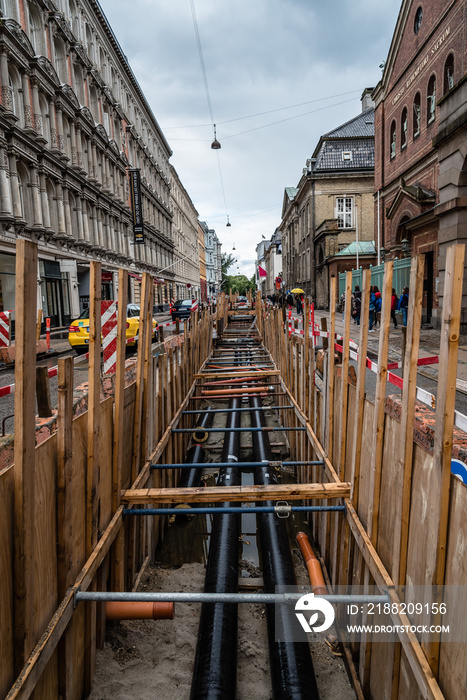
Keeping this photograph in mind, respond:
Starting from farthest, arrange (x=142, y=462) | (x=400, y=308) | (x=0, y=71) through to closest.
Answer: (x=0, y=71)
(x=400, y=308)
(x=142, y=462)

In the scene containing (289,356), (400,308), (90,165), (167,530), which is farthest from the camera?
(90,165)

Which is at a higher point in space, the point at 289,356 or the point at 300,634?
the point at 289,356

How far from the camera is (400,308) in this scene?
56.5 feet

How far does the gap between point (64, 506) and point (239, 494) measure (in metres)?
1.59

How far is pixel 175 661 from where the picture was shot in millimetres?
3486

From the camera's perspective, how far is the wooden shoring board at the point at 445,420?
2014mm

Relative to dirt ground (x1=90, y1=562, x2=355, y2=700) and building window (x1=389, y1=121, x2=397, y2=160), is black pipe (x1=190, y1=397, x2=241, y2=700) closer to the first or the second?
dirt ground (x1=90, y1=562, x2=355, y2=700)

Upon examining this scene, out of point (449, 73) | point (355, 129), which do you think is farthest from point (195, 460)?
point (355, 129)

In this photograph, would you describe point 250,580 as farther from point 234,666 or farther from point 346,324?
point 346,324

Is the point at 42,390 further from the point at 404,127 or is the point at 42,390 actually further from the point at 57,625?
the point at 404,127

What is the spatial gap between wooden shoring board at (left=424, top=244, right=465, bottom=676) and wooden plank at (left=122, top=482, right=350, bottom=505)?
162 centimetres

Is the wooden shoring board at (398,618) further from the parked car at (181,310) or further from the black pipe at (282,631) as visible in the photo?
the parked car at (181,310)

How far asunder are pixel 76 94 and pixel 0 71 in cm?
953

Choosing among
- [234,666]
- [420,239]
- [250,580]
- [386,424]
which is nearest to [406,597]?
[386,424]
